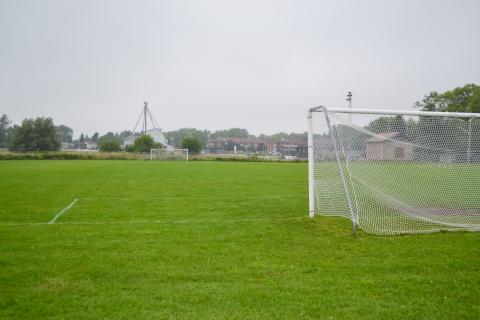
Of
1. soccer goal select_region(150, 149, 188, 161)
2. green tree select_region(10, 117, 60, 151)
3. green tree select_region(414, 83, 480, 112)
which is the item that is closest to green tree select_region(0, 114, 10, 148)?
green tree select_region(10, 117, 60, 151)

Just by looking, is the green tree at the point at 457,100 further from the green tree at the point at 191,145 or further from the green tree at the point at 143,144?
the green tree at the point at 143,144

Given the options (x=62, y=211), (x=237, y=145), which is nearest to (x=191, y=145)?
(x=62, y=211)

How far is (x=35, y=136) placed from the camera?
64375 mm

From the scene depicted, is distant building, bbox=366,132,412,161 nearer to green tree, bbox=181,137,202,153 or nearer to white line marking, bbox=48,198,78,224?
white line marking, bbox=48,198,78,224

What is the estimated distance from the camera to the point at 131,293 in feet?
14.1

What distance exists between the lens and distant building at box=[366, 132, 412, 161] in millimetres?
8375

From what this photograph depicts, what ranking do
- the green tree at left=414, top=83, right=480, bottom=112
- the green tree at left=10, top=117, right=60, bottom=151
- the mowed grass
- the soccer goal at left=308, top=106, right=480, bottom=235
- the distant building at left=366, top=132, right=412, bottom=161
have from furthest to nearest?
the green tree at left=10, top=117, right=60, bottom=151
the green tree at left=414, top=83, right=480, bottom=112
the distant building at left=366, top=132, right=412, bottom=161
the soccer goal at left=308, top=106, right=480, bottom=235
the mowed grass

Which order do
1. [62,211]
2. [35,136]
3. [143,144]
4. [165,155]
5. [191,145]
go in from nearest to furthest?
[62,211] → [165,155] → [143,144] → [191,145] → [35,136]

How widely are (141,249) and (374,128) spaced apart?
548cm

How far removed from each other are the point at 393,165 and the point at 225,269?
5.65 metres

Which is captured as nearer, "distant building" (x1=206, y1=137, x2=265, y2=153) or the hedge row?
the hedge row

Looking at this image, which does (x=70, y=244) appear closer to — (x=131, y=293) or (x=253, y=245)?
(x=131, y=293)

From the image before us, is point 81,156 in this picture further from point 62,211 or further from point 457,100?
point 457,100

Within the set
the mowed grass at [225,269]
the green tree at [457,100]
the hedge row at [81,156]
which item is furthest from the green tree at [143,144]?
the mowed grass at [225,269]
